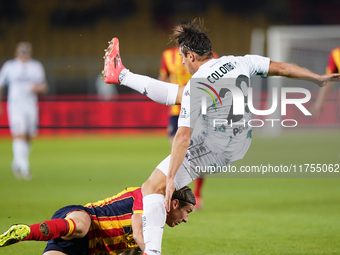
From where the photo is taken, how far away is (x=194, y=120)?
358 centimetres

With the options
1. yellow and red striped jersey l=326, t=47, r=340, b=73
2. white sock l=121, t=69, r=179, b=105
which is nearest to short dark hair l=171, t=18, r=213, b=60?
white sock l=121, t=69, r=179, b=105

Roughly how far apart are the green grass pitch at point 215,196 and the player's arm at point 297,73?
1518mm

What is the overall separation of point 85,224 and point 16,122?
6.68 m

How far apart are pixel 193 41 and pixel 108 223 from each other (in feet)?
4.86

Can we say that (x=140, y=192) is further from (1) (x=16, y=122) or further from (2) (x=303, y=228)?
(1) (x=16, y=122)

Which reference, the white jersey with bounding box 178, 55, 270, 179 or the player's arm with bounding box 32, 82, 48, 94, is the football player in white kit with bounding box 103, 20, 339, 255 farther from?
the player's arm with bounding box 32, 82, 48, 94

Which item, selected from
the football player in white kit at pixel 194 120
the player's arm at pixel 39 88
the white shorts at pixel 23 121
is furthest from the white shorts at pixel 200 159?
the white shorts at pixel 23 121

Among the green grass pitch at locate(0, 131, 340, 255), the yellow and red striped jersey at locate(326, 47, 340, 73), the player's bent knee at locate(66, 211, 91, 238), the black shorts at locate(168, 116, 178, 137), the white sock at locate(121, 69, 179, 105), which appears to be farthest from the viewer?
the black shorts at locate(168, 116, 178, 137)

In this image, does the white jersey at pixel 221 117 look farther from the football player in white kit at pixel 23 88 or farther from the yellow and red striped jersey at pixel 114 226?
the football player in white kit at pixel 23 88

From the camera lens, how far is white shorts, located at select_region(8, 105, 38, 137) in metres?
9.71

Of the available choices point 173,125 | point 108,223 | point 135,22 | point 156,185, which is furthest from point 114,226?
point 135,22

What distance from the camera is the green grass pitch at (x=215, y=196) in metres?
4.81

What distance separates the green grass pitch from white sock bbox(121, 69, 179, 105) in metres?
1.36

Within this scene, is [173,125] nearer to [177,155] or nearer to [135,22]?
[177,155]
